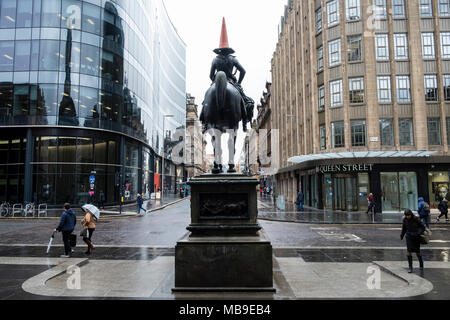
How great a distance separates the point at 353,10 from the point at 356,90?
24.9 feet

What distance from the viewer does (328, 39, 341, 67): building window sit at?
92.2 feet

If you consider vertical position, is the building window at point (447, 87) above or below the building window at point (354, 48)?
below

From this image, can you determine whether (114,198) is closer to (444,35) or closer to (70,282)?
(70,282)

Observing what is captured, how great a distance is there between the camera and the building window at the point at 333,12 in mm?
28422

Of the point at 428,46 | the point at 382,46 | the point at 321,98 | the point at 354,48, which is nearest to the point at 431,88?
the point at 428,46

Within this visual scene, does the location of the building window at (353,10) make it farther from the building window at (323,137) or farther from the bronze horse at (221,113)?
the bronze horse at (221,113)

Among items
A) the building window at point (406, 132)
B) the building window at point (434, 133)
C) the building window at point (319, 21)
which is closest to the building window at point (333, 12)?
the building window at point (319, 21)

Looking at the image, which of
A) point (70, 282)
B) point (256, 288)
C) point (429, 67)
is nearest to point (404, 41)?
point (429, 67)

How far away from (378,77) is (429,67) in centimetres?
453

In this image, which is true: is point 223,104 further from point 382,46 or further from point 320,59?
point 320,59

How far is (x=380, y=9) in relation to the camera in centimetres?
2736

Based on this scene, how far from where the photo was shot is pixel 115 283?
268 inches

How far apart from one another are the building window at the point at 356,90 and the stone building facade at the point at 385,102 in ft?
0.28
